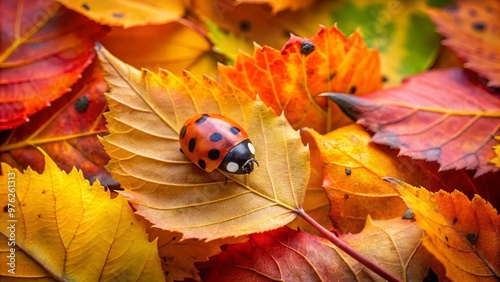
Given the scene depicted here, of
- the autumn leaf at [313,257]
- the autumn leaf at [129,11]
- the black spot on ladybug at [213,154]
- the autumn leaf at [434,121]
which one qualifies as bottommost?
the autumn leaf at [313,257]

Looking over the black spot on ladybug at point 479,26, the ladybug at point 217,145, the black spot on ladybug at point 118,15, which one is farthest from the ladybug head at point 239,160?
the black spot on ladybug at point 479,26

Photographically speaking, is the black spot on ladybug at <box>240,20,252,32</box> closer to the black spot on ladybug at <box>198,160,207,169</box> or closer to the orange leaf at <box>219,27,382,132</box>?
the orange leaf at <box>219,27,382,132</box>

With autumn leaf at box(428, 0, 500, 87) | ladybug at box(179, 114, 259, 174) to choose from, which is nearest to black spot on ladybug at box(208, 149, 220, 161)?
ladybug at box(179, 114, 259, 174)

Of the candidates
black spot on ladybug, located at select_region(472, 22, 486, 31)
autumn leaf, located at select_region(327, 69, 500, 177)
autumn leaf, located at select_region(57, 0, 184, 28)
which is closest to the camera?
→ autumn leaf, located at select_region(327, 69, 500, 177)

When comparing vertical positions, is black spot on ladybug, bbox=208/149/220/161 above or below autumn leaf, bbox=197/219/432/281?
above

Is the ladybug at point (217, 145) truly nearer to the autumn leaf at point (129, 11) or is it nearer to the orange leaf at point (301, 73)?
the orange leaf at point (301, 73)

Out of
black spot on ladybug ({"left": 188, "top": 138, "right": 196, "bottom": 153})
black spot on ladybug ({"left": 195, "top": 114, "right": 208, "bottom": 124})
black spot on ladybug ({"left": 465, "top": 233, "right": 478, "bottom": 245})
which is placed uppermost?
black spot on ladybug ({"left": 195, "top": 114, "right": 208, "bottom": 124})

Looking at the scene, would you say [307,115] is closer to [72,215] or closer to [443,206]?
[443,206]
